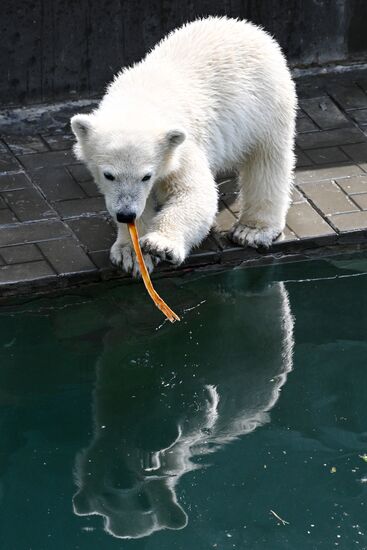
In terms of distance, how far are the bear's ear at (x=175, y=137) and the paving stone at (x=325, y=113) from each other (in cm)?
173

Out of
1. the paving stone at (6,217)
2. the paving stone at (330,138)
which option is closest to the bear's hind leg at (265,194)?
the paving stone at (330,138)

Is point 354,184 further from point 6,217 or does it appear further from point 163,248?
point 6,217

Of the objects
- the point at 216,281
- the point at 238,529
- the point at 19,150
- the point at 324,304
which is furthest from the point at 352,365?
the point at 19,150

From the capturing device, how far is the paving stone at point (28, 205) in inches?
209

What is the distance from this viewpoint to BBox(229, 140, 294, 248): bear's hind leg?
5137 millimetres

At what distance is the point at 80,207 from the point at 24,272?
23.3 inches

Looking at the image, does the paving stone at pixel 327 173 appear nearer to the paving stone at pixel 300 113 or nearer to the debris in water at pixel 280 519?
the paving stone at pixel 300 113

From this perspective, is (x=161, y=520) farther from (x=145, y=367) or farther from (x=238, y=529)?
(x=145, y=367)

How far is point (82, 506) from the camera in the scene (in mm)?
Answer: 3850

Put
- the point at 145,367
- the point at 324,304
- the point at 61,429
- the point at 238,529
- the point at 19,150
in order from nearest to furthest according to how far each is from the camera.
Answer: the point at 238,529, the point at 61,429, the point at 145,367, the point at 324,304, the point at 19,150

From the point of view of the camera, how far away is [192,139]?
4.84 meters

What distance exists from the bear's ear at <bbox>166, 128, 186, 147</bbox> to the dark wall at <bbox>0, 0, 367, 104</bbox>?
1803mm

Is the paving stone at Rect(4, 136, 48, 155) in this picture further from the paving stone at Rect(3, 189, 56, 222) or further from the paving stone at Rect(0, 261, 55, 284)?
the paving stone at Rect(0, 261, 55, 284)

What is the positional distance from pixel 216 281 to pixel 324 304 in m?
0.48
